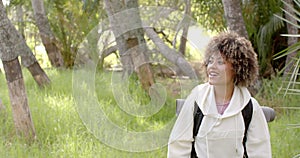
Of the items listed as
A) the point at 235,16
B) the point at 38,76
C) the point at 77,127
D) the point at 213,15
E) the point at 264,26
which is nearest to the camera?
the point at 77,127

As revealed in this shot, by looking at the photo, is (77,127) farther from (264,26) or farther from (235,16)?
(264,26)

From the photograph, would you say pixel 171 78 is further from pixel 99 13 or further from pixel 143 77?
pixel 99 13

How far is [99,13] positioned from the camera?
9.55 metres

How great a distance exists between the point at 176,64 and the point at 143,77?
4.20 feet

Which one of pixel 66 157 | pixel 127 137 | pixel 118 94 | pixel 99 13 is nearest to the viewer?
pixel 66 157

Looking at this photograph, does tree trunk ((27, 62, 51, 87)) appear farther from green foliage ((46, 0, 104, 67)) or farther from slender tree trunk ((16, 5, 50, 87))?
green foliage ((46, 0, 104, 67))

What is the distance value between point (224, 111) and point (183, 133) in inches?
8.8

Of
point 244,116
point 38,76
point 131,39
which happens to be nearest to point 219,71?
point 244,116

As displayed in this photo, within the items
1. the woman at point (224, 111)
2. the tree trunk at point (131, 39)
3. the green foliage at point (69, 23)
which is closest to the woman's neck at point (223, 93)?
the woman at point (224, 111)

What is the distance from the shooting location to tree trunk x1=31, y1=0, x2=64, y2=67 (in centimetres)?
795

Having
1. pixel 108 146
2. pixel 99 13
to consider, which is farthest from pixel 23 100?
pixel 99 13

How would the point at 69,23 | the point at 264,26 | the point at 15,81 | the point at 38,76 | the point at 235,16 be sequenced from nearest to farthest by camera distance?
the point at 15,81
the point at 235,16
the point at 38,76
the point at 264,26
the point at 69,23

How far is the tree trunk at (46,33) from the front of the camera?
7.95m

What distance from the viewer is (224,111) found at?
214 centimetres
